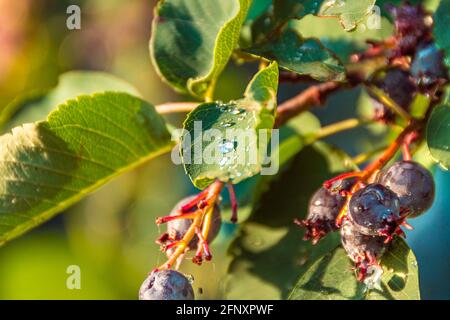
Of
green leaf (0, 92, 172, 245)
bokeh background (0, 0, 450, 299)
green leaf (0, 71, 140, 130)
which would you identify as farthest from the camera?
bokeh background (0, 0, 450, 299)

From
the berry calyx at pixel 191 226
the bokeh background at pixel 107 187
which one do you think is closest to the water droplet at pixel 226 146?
the berry calyx at pixel 191 226

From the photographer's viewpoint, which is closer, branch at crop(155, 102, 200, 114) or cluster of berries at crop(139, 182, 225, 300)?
cluster of berries at crop(139, 182, 225, 300)

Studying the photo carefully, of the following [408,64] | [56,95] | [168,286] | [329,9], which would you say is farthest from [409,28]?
[56,95]

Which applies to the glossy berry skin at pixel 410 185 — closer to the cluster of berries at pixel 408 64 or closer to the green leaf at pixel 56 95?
the cluster of berries at pixel 408 64

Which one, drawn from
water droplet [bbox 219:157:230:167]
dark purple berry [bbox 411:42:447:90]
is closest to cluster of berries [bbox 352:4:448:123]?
dark purple berry [bbox 411:42:447:90]

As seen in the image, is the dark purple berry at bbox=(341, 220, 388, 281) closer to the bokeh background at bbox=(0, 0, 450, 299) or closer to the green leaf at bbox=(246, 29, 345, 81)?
the green leaf at bbox=(246, 29, 345, 81)

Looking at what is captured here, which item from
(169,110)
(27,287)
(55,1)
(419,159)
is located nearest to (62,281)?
(27,287)
